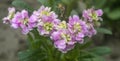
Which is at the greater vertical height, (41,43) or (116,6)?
(116,6)

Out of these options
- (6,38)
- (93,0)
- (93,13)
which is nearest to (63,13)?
(93,13)

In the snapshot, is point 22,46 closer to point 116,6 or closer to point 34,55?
point 116,6

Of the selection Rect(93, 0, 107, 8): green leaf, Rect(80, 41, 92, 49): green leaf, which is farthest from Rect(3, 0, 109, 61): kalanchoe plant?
Rect(93, 0, 107, 8): green leaf

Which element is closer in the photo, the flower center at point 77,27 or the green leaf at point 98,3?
the flower center at point 77,27

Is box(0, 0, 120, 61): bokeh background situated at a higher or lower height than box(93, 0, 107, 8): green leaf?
lower

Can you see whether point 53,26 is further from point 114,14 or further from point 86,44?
point 114,14

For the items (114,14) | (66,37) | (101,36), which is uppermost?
(114,14)

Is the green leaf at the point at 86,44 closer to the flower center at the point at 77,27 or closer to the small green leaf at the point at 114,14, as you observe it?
the flower center at the point at 77,27

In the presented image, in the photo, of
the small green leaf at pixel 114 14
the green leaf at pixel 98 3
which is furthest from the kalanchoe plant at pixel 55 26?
the small green leaf at pixel 114 14

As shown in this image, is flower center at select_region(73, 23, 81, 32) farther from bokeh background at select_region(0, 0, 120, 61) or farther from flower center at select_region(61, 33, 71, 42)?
bokeh background at select_region(0, 0, 120, 61)

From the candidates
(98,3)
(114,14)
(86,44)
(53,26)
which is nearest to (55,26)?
(53,26)

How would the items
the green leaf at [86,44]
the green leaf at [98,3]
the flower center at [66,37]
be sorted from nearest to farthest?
the flower center at [66,37] < the green leaf at [86,44] < the green leaf at [98,3]
